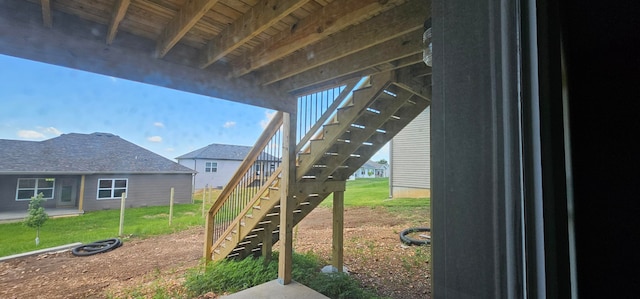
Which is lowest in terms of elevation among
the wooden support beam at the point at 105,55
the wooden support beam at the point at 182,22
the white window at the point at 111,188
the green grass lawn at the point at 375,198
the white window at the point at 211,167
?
the white window at the point at 111,188

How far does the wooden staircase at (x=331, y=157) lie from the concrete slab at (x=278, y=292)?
64cm

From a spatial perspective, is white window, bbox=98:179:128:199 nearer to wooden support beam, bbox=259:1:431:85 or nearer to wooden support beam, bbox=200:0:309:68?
wooden support beam, bbox=200:0:309:68

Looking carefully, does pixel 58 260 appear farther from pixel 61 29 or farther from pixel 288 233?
pixel 61 29

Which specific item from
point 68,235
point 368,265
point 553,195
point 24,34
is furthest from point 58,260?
point 553,195

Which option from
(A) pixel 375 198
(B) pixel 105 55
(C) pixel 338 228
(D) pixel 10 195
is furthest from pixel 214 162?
(B) pixel 105 55

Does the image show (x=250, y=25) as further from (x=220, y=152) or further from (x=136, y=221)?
(x=136, y=221)

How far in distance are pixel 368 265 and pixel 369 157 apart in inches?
53.3

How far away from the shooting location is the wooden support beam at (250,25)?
1273 mm

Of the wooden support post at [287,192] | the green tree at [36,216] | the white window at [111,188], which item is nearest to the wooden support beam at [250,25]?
the wooden support post at [287,192]

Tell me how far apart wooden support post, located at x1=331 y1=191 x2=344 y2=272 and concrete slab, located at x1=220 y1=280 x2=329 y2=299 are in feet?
2.22

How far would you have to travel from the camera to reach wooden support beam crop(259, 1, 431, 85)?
133cm

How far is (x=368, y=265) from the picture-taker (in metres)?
3.22

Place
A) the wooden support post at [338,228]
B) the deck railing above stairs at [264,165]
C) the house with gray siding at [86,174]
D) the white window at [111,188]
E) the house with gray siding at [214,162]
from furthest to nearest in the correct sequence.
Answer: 1. the white window at [111,188]
2. the house with gray siding at [214,162]
3. the house with gray siding at [86,174]
4. the wooden support post at [338,228]
5. the deck railing above stairs at [264,165]

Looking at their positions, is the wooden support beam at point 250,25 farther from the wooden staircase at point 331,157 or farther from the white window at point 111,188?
the white window at point 111,188
